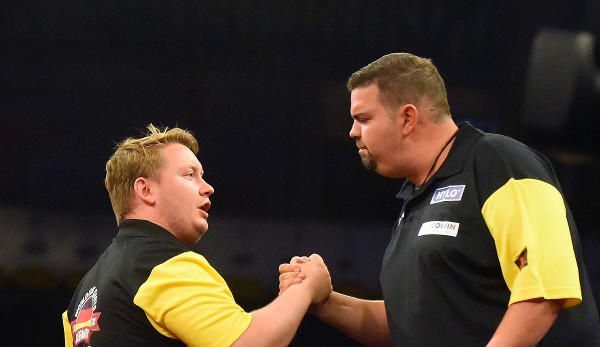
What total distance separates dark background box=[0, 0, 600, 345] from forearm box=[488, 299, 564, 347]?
286cm

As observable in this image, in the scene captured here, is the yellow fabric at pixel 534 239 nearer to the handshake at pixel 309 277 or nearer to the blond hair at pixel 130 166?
the handshake at pixel 309 277

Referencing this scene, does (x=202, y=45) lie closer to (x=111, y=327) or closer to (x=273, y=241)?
(x=273, y=241)

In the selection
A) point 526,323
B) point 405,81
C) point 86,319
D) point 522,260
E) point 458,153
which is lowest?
point 86,319

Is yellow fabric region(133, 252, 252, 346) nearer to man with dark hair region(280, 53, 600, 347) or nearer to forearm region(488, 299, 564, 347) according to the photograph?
man with dark hair region(280, 53, 600, 347)

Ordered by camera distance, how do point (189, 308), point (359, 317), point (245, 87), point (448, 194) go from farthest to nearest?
point (245, 87), point (359, 317), point (448, 194), point (189, 308)

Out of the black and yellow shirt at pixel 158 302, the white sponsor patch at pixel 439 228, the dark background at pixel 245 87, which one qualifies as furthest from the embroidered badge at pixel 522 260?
the dark background at pixel 245 87

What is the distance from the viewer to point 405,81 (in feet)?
7.28

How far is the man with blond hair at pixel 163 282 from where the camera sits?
6.36 ft

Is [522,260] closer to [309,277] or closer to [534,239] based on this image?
[534,239]

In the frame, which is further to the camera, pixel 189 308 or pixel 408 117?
pixel 408 117

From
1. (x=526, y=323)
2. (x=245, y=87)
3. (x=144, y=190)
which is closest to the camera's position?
(x=526, y=323)

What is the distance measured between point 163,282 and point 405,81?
0.77 m

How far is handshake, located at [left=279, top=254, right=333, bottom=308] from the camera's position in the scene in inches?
89.9

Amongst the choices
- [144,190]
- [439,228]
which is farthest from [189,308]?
[439,228]
